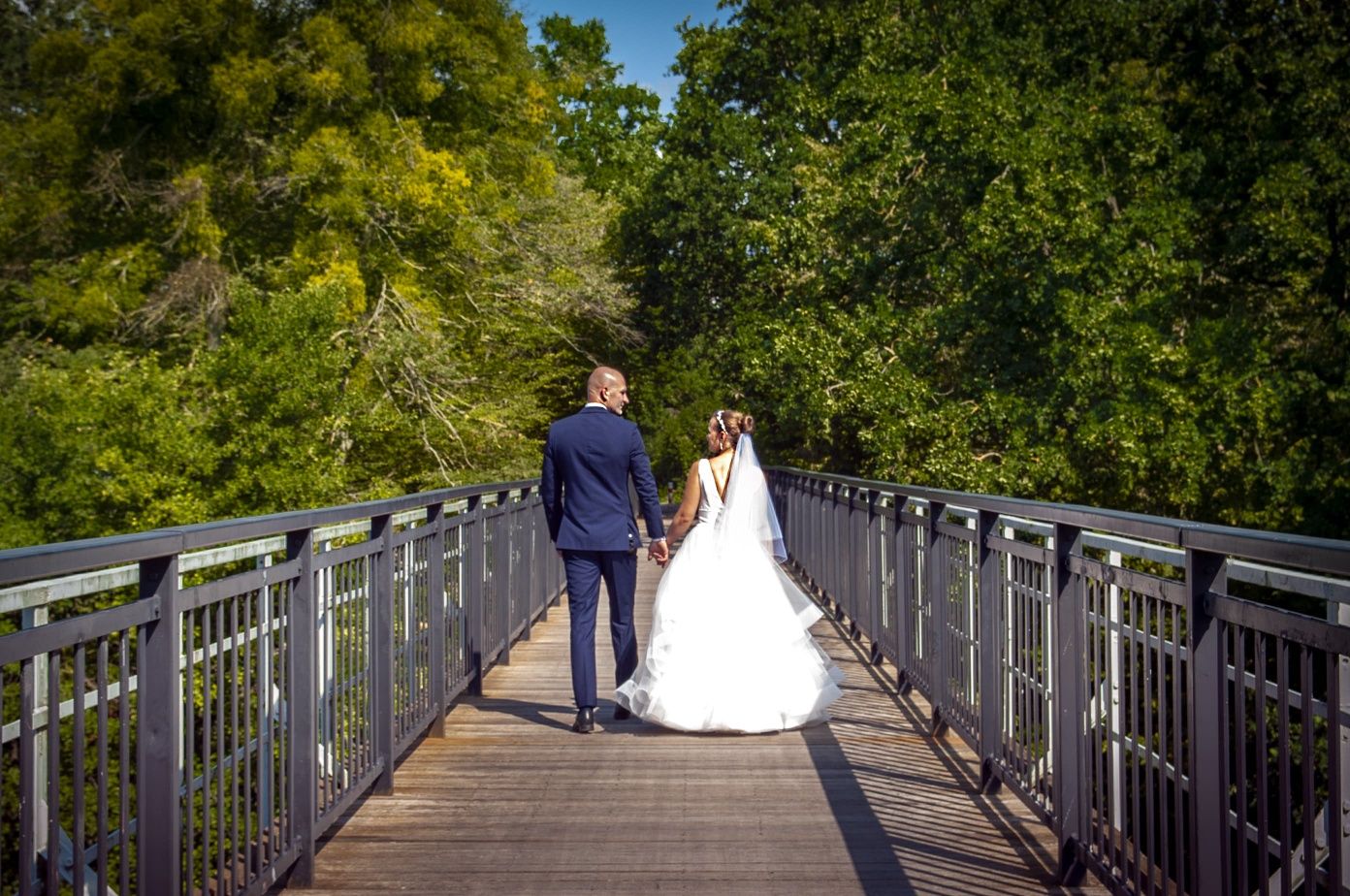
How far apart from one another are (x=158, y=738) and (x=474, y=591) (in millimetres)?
5311

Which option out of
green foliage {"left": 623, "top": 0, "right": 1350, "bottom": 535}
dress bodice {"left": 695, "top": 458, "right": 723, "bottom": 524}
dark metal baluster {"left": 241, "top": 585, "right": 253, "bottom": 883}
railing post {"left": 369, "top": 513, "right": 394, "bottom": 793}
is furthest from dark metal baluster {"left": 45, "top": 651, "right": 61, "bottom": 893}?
green foliage {"left": 623, "top": 0, "right": 1350, "bottom": 535}

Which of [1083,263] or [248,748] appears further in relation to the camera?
[1083,263]

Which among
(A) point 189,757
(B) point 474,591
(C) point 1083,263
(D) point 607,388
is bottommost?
(B) point 474,591

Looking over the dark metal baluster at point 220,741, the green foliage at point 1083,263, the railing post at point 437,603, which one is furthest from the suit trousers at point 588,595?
the green foliage at point 1083,263

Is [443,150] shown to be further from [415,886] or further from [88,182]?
[415,886]

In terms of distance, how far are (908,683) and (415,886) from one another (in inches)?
180

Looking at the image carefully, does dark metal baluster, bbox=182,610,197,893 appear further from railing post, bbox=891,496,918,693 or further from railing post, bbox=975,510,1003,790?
railing post, bbox=891,496,918,693

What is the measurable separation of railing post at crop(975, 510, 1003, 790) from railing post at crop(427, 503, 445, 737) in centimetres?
266

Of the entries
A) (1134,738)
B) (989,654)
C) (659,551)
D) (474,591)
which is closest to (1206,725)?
(1134,738)

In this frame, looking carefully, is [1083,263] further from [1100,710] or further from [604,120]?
[604,120]

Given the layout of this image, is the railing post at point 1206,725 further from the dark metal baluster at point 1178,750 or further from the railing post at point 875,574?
the railing post at point 875,574

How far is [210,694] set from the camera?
3.92 meters

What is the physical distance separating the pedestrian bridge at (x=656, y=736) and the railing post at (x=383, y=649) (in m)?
0.02

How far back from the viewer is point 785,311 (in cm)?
2744
